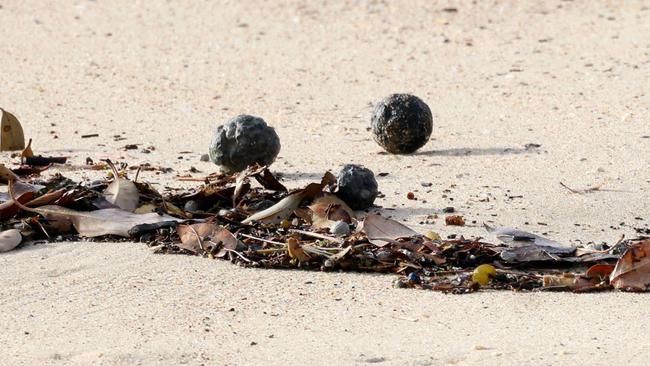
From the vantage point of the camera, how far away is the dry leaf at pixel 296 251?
514cm

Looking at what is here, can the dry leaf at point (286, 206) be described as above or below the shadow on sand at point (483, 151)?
above

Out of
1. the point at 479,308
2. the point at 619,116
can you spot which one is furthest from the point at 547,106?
the point at 479,308

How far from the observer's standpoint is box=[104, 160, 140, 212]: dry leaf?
585 centimetres

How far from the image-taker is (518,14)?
11.4 meters

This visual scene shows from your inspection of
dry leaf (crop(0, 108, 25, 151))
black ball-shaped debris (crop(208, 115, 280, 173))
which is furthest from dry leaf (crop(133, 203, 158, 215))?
dry leaf (crop(0, 108, 25, 151))

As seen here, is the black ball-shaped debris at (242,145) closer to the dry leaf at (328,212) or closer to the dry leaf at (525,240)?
the dry leaf at (328,212)

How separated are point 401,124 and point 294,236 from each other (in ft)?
7.23

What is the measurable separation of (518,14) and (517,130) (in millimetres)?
3408

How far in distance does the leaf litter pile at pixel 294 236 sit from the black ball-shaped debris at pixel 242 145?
1.69 feet

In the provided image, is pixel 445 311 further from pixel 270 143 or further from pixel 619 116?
pixel 619 116

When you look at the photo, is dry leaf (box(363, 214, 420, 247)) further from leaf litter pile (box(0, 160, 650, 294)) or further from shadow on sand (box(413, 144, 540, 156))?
shadow on sand (box(413, 144, 540, 156))

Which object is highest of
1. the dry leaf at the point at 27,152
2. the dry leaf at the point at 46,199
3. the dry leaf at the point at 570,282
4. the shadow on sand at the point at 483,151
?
the dry leaf at the point at 46,199

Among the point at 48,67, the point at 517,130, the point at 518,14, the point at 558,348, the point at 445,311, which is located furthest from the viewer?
the point at 518,14

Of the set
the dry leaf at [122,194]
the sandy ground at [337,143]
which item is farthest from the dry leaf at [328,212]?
the dry leaf at [122,194]
